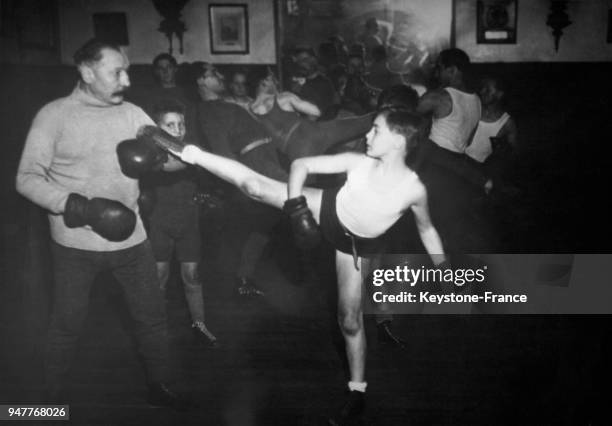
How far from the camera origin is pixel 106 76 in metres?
2.12

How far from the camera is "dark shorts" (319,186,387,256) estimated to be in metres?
2.29

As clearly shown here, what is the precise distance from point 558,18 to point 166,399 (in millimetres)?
4519

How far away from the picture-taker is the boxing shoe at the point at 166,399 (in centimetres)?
243

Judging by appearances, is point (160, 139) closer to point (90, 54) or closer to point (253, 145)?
point (90, 54)

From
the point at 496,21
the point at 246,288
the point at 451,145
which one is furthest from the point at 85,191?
the point at 496,21

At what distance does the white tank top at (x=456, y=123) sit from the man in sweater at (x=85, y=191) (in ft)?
5.96

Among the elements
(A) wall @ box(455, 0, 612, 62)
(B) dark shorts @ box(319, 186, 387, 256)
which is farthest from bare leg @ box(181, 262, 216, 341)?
(A) wall @ box(455, 0, 612, 62)

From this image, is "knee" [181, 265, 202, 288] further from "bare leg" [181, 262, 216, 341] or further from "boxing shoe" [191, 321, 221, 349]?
"boxing shoe" [191, 321, 221, 349]

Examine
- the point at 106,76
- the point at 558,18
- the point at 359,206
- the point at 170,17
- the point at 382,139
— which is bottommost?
the point at 359,206

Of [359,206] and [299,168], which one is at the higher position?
[299,168]

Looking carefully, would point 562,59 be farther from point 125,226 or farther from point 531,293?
point 125,226

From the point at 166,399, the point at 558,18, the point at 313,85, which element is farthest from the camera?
the point at 558,18

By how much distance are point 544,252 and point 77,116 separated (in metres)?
3.85

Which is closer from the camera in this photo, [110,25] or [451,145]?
[451,145]
